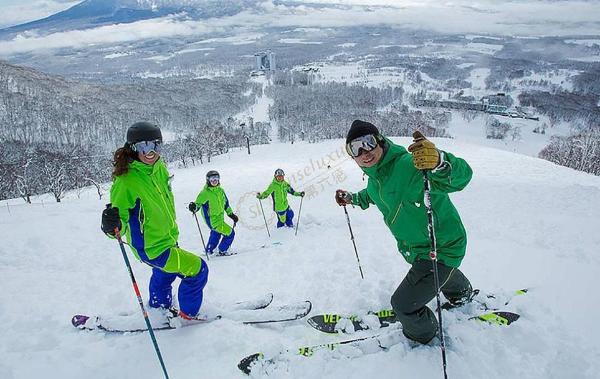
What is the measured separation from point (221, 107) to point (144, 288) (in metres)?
144

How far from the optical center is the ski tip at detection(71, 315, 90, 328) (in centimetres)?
442

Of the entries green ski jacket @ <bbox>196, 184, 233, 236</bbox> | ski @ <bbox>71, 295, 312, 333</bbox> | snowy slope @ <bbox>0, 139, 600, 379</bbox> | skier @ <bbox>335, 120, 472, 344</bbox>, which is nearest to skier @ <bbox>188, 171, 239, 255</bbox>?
green ski jacket @ <bbox>196, 184, 233, 236</bbox>

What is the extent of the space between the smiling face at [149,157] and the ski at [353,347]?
2.24 meters

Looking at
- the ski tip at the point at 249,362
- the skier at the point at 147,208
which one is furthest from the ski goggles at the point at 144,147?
the ski tip at the point at 249,362

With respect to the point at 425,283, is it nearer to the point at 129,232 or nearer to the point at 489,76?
the point at 129,232

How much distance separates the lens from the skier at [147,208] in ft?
11.7

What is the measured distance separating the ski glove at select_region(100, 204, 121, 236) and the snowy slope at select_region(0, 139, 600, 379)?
1485 millimetres

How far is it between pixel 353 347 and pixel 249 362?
1.06 metres

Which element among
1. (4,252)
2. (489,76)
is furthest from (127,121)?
(489,76)

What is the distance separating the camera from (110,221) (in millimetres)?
3389

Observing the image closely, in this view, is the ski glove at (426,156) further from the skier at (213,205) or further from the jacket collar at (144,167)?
the skier at (213,205)

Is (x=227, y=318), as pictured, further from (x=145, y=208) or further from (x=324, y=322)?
(x=145, y=208)

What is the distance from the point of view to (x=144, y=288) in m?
5.96

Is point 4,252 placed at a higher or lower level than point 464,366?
lower
